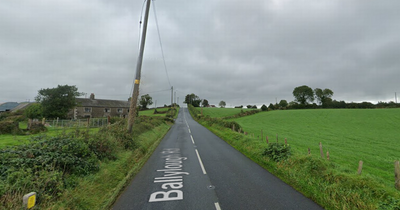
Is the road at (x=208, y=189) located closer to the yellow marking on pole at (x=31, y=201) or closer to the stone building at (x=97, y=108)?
the yellow marking on pole at (x=31, y=201)

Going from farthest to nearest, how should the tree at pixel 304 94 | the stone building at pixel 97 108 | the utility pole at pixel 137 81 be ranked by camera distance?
the tree at pixel 304 94 → the stone building at pixel 97 108 → the utility pole at pixel 137 81

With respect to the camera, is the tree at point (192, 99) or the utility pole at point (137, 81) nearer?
the utility pole at point (137, 81)

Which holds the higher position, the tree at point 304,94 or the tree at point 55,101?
the tree at point 304,94

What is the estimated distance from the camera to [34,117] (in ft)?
131

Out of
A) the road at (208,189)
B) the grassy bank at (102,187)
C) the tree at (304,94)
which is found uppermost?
the tree at (304,94)

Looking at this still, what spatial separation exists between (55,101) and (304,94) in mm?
116155

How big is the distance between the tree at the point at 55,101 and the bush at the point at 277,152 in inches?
1812

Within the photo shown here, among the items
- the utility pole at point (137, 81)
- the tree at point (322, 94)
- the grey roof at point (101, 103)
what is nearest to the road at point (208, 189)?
the utility pole at point (137, 81)

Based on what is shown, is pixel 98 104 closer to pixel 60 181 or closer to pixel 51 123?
pixel 51 123

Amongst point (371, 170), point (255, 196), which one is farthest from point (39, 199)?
point (371, 170)

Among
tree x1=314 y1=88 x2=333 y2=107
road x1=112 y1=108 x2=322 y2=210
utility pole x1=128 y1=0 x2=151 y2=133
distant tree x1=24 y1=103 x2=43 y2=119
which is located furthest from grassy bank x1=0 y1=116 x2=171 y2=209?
tree x1=314 y1=88 x2=333 y2=107

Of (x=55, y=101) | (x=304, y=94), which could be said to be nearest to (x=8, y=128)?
(x=55, y=101)

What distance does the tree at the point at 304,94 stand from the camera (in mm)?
102825

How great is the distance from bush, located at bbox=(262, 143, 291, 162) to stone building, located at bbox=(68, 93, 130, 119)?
4596cm
